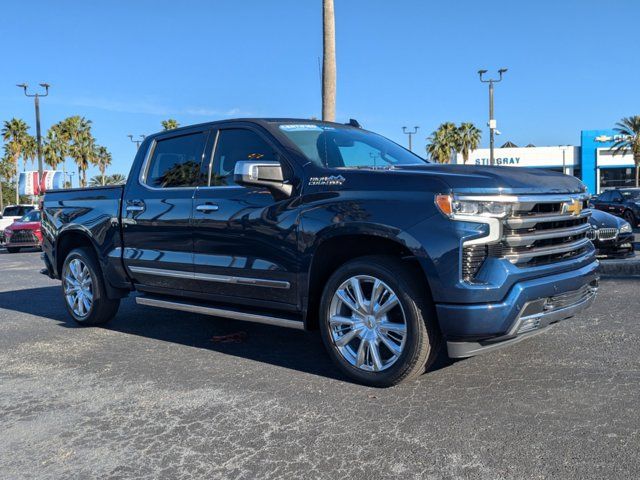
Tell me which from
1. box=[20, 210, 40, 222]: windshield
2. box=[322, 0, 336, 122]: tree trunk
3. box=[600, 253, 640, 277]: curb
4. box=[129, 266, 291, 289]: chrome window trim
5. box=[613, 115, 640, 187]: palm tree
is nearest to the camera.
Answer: box=[129, 266, 291, 289]: chrome window trim

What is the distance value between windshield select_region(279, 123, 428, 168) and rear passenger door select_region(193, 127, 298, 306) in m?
0.24

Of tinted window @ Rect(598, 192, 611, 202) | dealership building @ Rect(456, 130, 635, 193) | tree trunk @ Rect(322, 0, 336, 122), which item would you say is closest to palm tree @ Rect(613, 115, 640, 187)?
dealership building @ Rect(456, 130, 635, 193)

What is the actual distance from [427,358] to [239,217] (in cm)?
180

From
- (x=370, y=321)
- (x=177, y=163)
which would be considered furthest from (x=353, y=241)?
(x=177, y=163)

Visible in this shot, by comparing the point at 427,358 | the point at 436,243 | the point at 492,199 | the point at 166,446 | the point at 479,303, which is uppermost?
the point at 492,199

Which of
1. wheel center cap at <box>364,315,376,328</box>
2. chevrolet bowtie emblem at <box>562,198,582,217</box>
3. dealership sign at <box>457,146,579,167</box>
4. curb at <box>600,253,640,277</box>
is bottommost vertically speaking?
curb at <box>600,253,640,277</box>

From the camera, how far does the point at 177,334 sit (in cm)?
591

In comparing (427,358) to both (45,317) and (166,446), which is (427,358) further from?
(45,317)

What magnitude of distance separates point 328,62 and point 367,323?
9087mm

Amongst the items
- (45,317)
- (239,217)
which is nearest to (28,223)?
(45,317)

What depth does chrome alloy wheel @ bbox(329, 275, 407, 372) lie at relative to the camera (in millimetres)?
3916

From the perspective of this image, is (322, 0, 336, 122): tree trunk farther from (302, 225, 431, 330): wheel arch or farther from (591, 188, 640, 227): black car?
(591, 188, 640, 227): black car

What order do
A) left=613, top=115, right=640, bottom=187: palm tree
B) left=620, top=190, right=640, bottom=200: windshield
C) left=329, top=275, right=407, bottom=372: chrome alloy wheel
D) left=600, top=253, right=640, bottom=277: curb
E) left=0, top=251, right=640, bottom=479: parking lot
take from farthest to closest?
left=613, top=115, right=640, bottom=187: palm tree, left=620, top=190, right=640, bottom=200: windshield, left=600, top=253, right=640, bottom=277: curb, left=329, top=275, right=407, bottom=372: chrome alloy wheel, left=0, top=251, right=640, bottom=479: parking lot

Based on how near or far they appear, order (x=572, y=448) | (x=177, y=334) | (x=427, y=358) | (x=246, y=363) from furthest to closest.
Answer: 1. (x=177, y=334)
2. (x=246, y=363)
3. (x=427, y=358)
4. (x=572, y=448)
